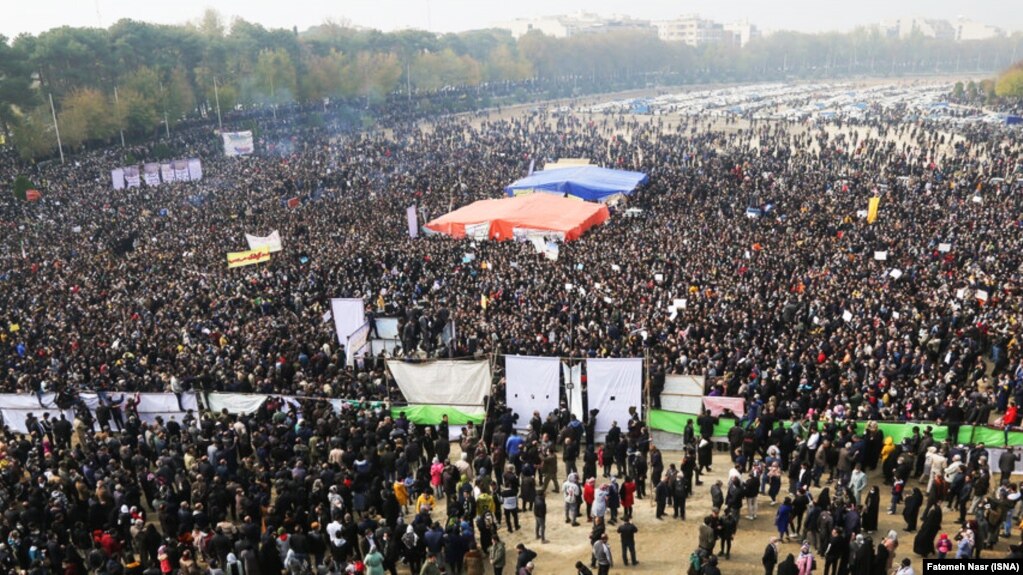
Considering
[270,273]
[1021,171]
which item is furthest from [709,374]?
[1021,171]

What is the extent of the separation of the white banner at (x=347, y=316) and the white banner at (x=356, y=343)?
0.25 metres

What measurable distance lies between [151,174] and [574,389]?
2992 cm

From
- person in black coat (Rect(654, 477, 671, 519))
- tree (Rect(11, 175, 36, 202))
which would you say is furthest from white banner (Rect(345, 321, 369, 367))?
tree (Rect(11, 175, 36, 202))

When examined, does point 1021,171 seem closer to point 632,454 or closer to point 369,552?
point 632,454

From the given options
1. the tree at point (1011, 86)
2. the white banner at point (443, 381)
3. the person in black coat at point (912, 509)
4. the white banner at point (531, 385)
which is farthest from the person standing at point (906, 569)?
the tree at point (1011, 86)

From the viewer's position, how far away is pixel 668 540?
10406mm

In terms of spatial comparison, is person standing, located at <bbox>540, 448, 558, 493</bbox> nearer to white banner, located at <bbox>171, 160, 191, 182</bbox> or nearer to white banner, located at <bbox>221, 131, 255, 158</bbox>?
white banner, located at <bbox>171, 160, 191, 182</bbox>

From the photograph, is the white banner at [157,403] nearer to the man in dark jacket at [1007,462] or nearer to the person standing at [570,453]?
the person standing at [570,453]

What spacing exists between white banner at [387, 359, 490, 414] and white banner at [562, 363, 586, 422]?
146cm

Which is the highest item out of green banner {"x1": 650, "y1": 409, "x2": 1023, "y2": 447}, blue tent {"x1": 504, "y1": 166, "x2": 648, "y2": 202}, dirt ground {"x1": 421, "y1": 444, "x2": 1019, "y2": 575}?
blue tent {"x1": 504, "y1": 166, "x2": 648, "y2": 202}

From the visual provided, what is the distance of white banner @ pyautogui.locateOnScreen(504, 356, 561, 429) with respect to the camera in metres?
13.0

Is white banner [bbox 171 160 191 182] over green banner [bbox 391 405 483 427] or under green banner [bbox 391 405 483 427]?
over

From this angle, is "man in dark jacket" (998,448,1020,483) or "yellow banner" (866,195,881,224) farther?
"yellow banner" (866,195,881,224)

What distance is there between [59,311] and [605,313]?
14.0 metres
